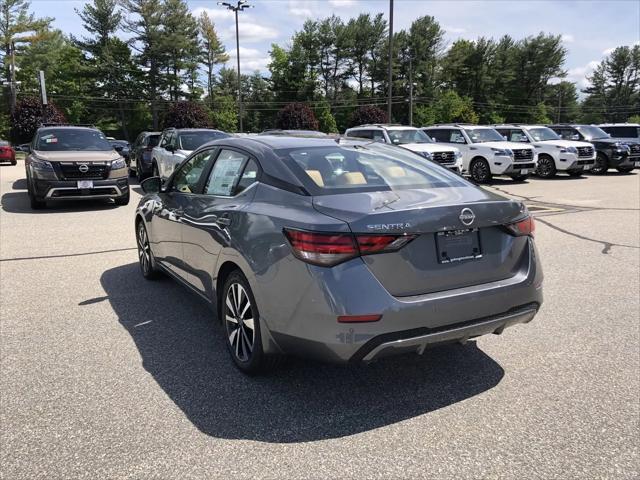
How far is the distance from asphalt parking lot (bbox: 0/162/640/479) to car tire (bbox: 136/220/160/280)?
13.8 inches

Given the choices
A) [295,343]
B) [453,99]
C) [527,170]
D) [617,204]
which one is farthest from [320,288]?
[453,99]

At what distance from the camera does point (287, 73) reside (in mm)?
73125

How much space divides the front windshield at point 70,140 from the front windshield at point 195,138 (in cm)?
208

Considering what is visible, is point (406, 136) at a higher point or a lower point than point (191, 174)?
higher

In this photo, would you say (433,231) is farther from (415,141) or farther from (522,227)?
(415,141)

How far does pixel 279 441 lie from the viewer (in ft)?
9.36

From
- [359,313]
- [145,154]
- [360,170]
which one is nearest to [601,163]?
[145,154]

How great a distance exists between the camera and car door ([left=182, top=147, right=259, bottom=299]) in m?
3.67

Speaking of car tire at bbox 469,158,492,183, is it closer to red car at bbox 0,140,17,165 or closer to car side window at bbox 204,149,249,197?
car side window at bbox 204,149,249,197

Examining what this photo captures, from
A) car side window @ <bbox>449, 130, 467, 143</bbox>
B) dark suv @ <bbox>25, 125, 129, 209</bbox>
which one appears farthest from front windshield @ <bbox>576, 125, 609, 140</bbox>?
→ dark suv @ <bbox>25, 125, 129, 209</bbox>

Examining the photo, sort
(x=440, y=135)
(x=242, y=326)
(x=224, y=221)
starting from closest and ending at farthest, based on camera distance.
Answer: (x=242, y=326) < (x=224, y=221) < (x=440, y=135)

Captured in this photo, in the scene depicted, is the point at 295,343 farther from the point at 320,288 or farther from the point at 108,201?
the point at 108,201

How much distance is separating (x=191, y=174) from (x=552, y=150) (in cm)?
1686

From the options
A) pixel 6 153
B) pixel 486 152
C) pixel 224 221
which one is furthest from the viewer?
pixel 6 153
